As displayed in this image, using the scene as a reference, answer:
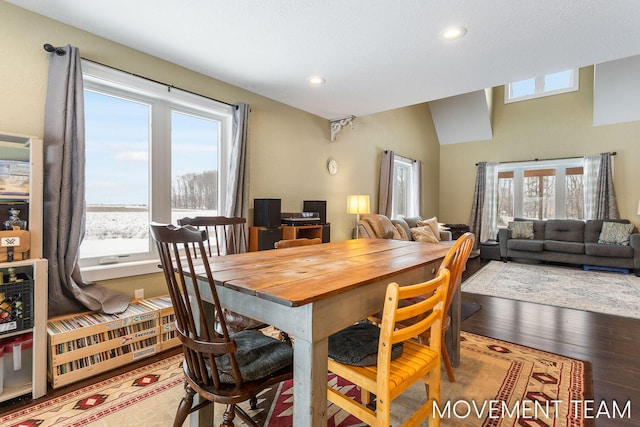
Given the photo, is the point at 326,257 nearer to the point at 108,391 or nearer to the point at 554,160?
the point at 108,391

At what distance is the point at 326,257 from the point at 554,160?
22.8 feet

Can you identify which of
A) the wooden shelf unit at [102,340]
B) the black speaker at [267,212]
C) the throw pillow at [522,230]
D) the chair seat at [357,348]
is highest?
the black speaker at [267,212]

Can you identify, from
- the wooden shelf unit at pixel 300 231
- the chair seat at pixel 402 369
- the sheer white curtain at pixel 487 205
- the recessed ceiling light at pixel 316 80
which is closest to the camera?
the chair seat at pixel 402 369

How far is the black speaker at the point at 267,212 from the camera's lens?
3.31 metres

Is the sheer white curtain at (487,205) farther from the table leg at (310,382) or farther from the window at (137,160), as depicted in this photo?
the table leg at (310,382)

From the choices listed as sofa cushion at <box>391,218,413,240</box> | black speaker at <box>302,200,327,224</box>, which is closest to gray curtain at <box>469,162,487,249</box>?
sofa cushion at <box>391,218,413,240</box>

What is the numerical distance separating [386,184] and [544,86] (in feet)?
14.3

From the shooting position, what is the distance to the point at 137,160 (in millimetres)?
2699

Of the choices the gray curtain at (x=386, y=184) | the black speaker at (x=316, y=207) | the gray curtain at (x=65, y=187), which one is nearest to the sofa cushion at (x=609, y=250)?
the gray curtain at (x=386, y=184)

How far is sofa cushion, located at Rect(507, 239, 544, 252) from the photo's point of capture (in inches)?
230

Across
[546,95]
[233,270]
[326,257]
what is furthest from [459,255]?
[546,95]

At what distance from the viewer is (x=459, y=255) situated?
1569mm

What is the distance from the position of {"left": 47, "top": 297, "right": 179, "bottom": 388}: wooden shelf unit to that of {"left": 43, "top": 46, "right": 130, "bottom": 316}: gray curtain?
0.51 feet

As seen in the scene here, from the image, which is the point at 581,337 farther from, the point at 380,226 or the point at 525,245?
the point at 525,245
